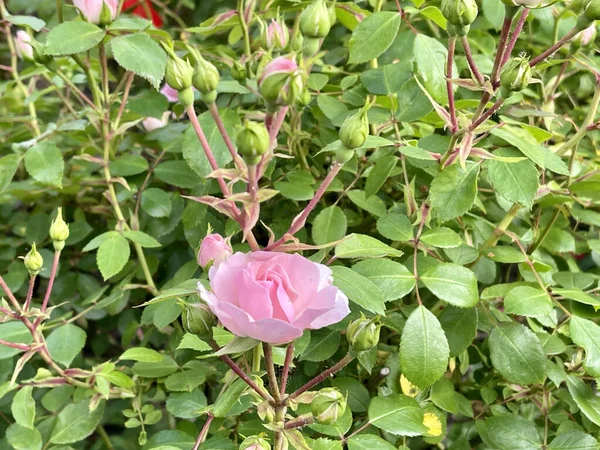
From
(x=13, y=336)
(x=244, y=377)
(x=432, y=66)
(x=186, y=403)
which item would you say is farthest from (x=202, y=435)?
(x=432, y=66)

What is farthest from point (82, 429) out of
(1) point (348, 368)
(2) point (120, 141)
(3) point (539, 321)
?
(3) point (539, 321)

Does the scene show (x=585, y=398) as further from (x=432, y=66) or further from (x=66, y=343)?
(x=66, y=343)

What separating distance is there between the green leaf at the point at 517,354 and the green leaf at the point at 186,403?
34 cm

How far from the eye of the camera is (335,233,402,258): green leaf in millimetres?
510

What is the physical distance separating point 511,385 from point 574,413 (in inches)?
3.1

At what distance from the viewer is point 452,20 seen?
20.3 inches

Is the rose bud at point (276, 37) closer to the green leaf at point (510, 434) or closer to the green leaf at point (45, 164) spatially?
the green leaf at point (45, 164)

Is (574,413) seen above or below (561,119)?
below

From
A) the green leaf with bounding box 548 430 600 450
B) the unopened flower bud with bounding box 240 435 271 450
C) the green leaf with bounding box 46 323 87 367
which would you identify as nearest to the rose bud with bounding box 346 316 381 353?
the unopened flower bud with bounding box 240 435 271 450

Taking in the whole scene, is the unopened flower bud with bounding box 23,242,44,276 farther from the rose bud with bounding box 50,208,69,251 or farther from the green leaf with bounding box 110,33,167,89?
the green leaf with bounding box 110,33,167,89

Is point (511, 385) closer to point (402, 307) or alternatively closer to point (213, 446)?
point (402, 307)

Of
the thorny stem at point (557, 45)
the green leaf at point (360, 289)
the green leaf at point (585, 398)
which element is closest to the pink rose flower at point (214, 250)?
the green leaf at point (360, 289)

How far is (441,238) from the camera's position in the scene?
600 millimetres

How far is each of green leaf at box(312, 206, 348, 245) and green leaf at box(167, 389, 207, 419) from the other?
0.78 ft
